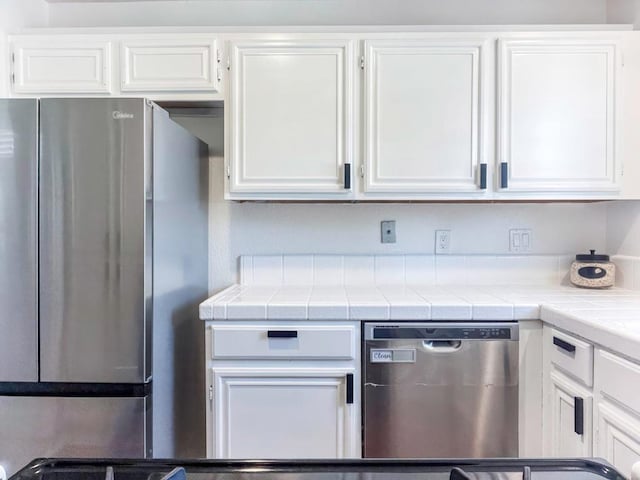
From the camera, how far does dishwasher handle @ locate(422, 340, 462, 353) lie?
1431 millimetres

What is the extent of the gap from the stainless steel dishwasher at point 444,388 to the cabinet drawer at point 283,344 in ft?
0.33

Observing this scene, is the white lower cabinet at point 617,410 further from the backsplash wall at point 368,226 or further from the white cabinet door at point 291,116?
the white cabinet door at point 291,116

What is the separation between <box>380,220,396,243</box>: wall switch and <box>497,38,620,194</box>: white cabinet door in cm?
57

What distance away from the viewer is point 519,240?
2.03 metres

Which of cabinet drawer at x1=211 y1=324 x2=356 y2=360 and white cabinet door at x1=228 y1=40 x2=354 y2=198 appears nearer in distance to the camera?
cabinet drawer at x1=211 y1=324 x2=356 y2=360

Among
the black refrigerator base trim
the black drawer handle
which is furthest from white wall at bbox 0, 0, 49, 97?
the black drawer handle

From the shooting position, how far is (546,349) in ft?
4.65

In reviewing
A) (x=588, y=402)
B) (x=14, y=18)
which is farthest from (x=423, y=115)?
(x=14, y=18)

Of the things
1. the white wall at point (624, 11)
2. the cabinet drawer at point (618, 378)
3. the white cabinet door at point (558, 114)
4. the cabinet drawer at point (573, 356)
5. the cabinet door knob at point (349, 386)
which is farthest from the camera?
the white wall at point (624, 11)

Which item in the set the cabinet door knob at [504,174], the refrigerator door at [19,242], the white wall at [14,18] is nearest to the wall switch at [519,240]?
the cabinet door knob at [504,174]

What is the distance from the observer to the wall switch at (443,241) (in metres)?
2.04

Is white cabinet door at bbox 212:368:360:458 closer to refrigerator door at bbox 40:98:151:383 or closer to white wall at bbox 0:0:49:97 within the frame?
refrigerator door at bbox 40:98:151:383

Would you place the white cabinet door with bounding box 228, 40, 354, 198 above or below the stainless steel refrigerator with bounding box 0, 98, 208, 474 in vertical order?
above

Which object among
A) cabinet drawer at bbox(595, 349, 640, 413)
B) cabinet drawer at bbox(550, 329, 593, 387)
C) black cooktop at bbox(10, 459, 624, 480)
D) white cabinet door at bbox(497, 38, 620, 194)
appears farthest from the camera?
white cabinet door at bbox(497, 38, 620, 194)
